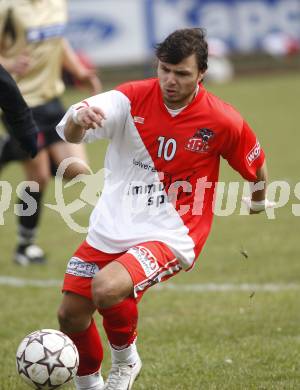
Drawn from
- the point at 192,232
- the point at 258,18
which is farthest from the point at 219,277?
the point at 258,18

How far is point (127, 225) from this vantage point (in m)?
4.54

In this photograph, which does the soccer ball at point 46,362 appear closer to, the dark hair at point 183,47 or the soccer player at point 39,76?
the dark hair at point 183,47

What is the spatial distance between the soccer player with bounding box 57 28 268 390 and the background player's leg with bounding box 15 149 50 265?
306 cm

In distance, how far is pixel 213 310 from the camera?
6.18 meters

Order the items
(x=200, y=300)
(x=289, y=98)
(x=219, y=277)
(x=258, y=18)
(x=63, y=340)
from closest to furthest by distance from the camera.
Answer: (x=63, y=340) → (x=200, y=300) → (x=219, y=277) → (x=289, y=98) → (x=258, y=18)

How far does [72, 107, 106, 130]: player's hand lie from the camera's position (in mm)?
4219

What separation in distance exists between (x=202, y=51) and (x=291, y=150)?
8.74 meters

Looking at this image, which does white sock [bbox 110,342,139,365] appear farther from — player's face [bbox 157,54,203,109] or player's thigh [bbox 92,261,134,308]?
player's face [bbox 157,54,203,109]

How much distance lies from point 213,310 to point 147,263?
1950 millimetres

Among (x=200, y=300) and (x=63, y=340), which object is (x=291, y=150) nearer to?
(x=200, y=300)

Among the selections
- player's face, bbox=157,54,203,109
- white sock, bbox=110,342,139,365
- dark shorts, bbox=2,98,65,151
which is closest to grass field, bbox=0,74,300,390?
white sock, bbox=110,342,139,365

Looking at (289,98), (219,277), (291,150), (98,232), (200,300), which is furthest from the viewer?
(289,98)

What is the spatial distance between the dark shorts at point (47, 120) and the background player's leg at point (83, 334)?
3355mm

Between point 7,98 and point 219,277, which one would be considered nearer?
point 7,98
